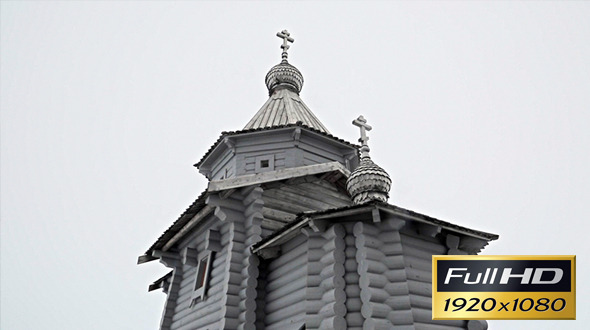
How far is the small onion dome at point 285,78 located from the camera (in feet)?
60.2

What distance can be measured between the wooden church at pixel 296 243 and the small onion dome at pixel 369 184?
0.08 feet

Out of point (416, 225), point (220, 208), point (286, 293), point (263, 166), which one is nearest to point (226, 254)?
point (220, 208)

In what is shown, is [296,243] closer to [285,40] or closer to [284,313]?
[284,313]

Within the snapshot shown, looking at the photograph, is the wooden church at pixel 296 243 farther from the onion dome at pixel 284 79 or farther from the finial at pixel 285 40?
the finial at pixel 285 40

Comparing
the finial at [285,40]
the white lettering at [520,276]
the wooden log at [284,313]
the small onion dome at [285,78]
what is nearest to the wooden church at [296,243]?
the wooden log at [284,313]

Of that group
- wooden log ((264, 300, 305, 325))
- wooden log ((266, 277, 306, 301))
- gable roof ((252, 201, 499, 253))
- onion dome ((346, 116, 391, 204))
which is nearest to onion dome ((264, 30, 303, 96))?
onion dome ((346, 116, 391, 204))

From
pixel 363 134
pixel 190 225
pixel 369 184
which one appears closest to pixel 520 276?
pixel 369 184

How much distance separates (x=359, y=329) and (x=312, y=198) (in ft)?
17.5

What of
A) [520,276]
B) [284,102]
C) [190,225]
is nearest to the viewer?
[520,276]

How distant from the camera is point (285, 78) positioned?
18344 mm

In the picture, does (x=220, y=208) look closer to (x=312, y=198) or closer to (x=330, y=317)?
(x=312, y=198)

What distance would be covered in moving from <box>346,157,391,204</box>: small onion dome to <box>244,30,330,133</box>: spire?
4287 millimetres

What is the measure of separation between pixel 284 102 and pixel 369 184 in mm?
6741

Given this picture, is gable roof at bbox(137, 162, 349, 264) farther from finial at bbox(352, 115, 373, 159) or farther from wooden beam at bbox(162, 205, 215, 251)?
finial at bbox(352, 115, 373, 159)
